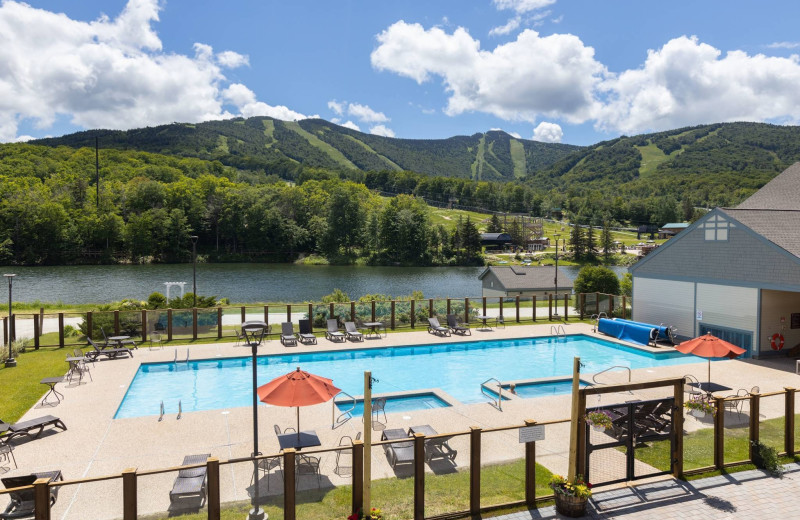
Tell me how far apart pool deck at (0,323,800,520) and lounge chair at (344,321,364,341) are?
803 cm

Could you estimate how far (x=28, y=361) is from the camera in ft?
54.9

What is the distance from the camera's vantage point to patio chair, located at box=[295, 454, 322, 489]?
6945mm

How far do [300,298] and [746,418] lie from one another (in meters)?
39.6

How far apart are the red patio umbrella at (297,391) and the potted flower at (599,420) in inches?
160

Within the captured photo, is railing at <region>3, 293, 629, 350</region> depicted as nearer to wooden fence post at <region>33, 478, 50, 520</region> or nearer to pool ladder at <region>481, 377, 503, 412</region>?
pool ladder at <region>481, 377, 503, 412</region>

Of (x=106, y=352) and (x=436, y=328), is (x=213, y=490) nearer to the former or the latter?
(x=106, y=352)

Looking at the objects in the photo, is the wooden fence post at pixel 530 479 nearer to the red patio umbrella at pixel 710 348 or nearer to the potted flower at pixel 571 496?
the potted flower at pixel 571 496

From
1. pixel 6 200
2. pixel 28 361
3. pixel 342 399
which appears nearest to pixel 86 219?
pixel 6 200

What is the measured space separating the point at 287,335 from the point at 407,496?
1448cm

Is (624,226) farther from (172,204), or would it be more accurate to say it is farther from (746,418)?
(746,418)

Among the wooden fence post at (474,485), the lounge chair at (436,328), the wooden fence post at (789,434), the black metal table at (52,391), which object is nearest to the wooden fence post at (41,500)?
the wooden fence post at (474,485)

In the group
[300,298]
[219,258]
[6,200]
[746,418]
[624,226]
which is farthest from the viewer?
[624,226]

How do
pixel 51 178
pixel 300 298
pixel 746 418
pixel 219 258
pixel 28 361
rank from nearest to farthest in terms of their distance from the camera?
pixel 746 418 < pixel 28 361 < pixel 300 298 < pixel 219 258 < pixel 51 178

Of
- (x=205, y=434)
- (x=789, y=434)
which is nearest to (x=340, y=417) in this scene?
(x=205, y=434)
